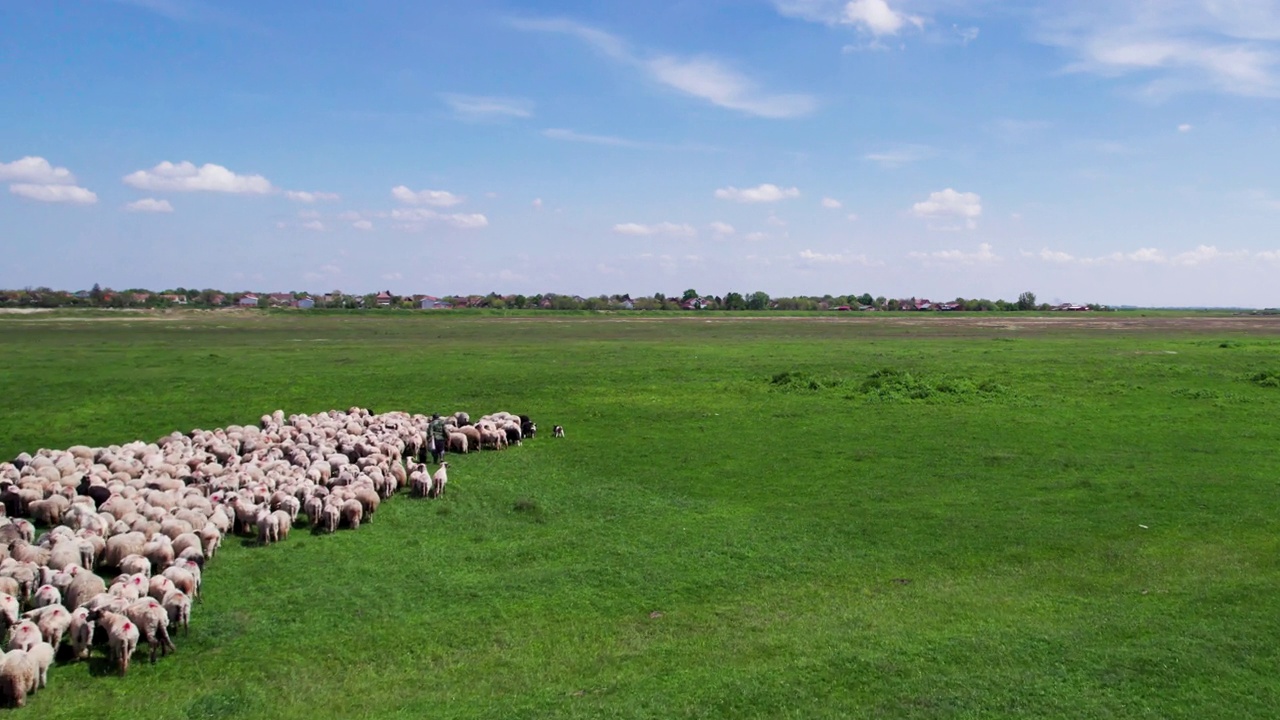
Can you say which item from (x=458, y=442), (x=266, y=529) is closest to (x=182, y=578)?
(x=266, y=529)

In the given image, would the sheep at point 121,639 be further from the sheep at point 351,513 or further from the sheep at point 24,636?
the sheep at point 351,513

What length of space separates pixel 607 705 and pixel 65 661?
6.27 meters

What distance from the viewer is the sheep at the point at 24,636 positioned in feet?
29.7

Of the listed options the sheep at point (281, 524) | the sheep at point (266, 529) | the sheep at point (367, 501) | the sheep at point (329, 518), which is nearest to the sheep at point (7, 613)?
the sheep at point (266, 529)

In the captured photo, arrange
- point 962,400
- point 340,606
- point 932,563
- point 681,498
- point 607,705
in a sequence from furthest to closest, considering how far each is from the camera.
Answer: point 962,400
point 681,498
point 932,563
point 340,606
point 607,705

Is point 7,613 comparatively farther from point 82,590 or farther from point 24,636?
point 24,636

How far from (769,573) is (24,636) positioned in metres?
9.04

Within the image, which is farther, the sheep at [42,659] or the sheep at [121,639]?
the sheep at [121,639]

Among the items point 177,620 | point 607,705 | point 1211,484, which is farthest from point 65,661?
point 1211,484

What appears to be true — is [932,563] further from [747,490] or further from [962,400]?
[962,400]

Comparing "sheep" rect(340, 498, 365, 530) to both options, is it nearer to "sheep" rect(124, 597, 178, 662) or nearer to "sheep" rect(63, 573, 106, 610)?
"sheep" rect(63, 573, 106, 610)

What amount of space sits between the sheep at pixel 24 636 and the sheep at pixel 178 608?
136 cm

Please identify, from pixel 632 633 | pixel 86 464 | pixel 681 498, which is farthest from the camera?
pixel 86 464

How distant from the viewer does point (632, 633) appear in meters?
10.4
